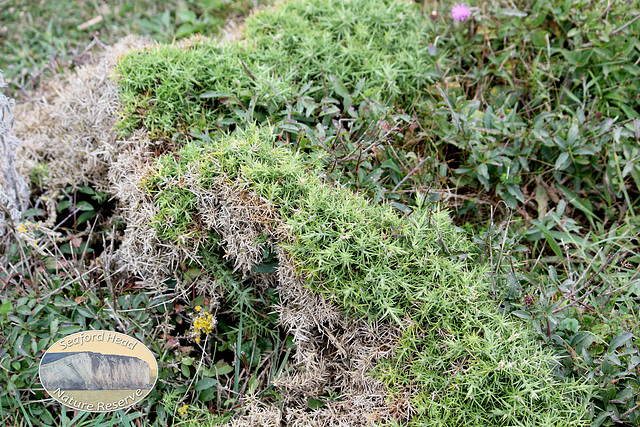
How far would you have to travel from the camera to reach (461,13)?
9.63ft

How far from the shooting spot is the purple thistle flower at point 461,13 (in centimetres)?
294

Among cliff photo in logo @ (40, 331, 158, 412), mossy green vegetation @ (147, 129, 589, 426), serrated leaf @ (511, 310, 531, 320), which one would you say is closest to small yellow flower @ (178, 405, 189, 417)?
cliff photo in logo @ (40, 331, 158, 412)

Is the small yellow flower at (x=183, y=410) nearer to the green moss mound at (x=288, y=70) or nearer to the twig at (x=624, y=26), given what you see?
the green moss mound at (x=288, y=70)

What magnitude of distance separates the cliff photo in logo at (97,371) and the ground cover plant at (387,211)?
0.25 metres

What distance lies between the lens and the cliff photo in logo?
6.06 ft

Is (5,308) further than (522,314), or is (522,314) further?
(5,308)

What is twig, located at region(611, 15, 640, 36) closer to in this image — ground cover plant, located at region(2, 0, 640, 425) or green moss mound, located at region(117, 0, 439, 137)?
ground cover plant, located at region(2, 0, 640, 425)

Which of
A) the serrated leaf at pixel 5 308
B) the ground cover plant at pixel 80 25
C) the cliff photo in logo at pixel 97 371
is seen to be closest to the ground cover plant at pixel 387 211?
the serrated leaf at pixel 5 308

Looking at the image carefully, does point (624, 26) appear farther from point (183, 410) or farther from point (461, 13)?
point (183, 410)

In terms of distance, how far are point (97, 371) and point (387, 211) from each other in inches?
53.1

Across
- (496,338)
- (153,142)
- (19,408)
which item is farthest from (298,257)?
(19,408)

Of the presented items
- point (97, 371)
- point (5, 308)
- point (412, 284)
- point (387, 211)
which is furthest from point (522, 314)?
point (5, 308)

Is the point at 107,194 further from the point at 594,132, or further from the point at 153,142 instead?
the point at 594,132

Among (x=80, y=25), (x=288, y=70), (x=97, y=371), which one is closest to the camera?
(x=97, y=371)
